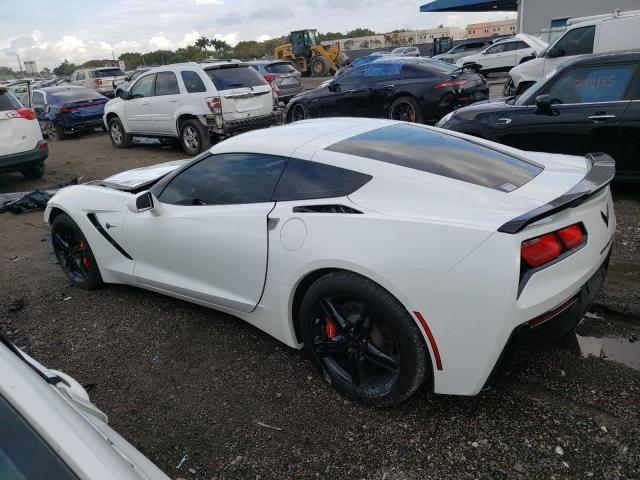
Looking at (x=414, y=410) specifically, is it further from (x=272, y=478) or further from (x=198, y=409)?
(x=198, y=409)

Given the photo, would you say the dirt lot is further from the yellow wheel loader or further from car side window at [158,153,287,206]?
the yellow wheel loader

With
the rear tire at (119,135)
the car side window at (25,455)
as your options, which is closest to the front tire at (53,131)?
the rear tire at (119,135)

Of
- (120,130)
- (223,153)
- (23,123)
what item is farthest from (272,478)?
(120,130)

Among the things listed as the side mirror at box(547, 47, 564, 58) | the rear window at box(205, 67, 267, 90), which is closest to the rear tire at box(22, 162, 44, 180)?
the rear window at box(205, 67, 267, 90)

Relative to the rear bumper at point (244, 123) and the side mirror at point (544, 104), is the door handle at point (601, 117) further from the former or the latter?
the rear bumper at point (244, 123)

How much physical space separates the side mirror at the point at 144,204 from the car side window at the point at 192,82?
6.65 meters

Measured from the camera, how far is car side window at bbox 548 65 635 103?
17.9 feet

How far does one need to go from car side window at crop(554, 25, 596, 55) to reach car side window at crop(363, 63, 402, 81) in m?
3.88

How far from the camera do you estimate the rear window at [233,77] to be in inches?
380

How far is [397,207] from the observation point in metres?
2.51

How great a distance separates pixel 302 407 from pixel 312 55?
31.0m

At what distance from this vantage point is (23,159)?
866cm

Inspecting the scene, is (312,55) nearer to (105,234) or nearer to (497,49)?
(497,49)

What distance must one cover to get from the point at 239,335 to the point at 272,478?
1338 millimetres
